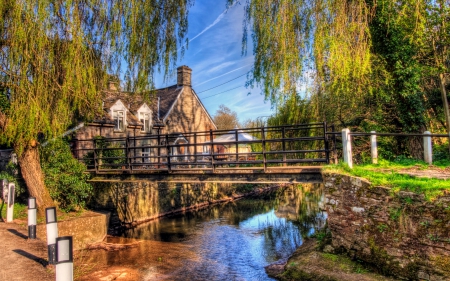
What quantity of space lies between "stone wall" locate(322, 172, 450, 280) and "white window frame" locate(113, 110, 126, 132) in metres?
16.0

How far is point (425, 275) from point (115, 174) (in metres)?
10.6

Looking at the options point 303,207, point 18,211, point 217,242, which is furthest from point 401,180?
point 18,211

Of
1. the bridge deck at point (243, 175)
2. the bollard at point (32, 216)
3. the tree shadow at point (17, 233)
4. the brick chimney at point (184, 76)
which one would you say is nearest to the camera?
the bollard at point (32, 216)

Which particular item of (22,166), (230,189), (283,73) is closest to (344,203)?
(283,73)

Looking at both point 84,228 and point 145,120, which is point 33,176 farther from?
point 145,120

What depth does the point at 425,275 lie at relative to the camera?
583cm

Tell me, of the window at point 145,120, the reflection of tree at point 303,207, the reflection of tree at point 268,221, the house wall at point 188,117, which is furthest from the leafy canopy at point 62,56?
the house wall at point 188,117

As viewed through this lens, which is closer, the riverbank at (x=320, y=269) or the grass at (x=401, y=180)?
the grass at (x=401, y=180)

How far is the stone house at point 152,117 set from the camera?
1878cm

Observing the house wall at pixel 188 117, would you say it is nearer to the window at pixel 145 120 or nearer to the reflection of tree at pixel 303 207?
the window at pixel 145 120

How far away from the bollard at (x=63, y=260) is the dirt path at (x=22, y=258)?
134cm

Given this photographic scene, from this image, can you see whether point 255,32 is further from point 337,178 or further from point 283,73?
point 337,178

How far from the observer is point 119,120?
2052cm

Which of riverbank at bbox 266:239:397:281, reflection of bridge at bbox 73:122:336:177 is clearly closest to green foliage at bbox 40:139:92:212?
reflection of bridge at bbox 73:122:336:177
